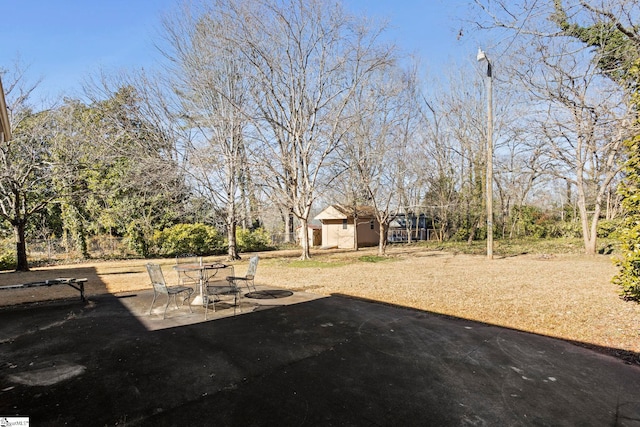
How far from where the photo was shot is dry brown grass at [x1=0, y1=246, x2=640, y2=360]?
4887 millimetres

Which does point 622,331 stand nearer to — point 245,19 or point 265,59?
point 265,59

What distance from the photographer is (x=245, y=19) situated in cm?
1212

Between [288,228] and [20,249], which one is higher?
[288,228]

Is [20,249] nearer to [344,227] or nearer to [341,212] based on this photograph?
[341,212]

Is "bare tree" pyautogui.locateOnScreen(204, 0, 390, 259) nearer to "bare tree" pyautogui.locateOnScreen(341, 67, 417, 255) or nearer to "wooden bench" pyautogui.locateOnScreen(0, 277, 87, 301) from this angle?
"bare tree" pyautogui.locateOnScreen(341, 67, 417, 255)

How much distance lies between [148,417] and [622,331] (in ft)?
19.8

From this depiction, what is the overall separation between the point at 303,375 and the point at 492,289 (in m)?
6.11

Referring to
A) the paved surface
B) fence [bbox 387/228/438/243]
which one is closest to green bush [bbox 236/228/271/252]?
fence [bbox 387/228/438/243]

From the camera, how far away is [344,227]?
2439cm

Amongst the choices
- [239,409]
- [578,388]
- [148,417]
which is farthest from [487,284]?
[148,417]

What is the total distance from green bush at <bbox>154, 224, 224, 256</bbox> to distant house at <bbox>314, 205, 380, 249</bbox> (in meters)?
9.69

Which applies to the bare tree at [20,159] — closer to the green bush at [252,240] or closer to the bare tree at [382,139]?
the green bush at [252,240]

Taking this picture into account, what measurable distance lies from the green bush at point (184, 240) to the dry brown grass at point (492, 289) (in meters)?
4.70

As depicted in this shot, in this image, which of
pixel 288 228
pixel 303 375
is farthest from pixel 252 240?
pixel 303 375
